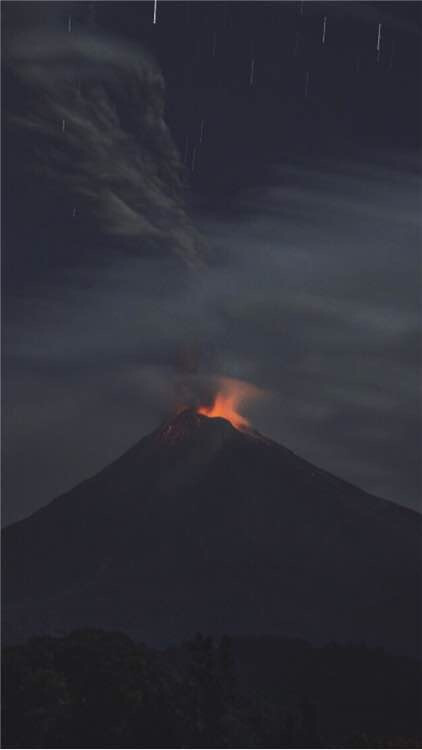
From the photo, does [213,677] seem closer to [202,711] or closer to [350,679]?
[202,711]

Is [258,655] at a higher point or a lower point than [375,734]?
higher

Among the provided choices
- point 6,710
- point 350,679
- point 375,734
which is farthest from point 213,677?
point 350,679

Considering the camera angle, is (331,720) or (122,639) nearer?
(122,639)

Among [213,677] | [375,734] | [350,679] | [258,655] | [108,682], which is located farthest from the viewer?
[258,655]

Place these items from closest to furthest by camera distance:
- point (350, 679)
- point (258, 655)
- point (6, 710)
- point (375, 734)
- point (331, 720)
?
1. point (6, 710)
2. point (375, 734)
3. point (331, 720)
4. point (350, 679)
5. point (258, 655)

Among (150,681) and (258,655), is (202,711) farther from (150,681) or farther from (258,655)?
(258,655)

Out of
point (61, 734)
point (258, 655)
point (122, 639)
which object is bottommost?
point (61, 734)

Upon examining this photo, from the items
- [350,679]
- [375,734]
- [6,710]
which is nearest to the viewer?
[6,710]

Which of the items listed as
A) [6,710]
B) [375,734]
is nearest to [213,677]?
[6,710]

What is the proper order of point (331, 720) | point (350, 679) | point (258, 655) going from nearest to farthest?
point (331, 720)
point (350, 679)
point (258, 655)
